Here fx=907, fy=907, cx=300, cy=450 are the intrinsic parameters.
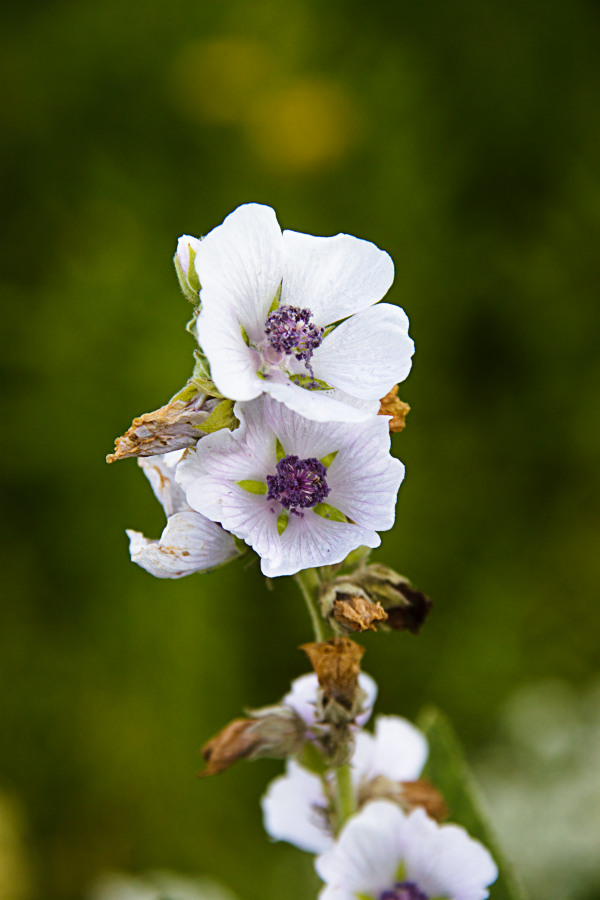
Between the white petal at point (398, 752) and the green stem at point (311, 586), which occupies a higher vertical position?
the green stem at point (311, 586)

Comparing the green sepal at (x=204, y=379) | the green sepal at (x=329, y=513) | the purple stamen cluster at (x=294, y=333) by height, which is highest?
the purple stamen cluster at (x=294, y=333)

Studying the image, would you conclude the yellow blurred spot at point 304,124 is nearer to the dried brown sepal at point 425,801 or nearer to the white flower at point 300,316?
the white flower at point 300,316

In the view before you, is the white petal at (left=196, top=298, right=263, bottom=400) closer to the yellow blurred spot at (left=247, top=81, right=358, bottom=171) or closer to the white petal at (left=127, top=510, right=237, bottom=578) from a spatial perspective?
the white petal at (left=127, top=510, right=237, bottom=578)

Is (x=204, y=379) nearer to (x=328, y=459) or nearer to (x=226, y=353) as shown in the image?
(x=226, y=353)

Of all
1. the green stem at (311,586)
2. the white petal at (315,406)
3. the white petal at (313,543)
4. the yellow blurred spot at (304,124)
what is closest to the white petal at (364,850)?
the green stem at (311,586)

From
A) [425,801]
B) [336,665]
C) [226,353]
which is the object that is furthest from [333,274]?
[425,801]

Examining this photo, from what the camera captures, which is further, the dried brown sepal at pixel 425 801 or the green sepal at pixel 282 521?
the dried brown sepal at pixel 425 801

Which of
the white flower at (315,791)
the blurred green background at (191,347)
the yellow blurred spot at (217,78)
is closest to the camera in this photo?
the white flower at (315,791)
